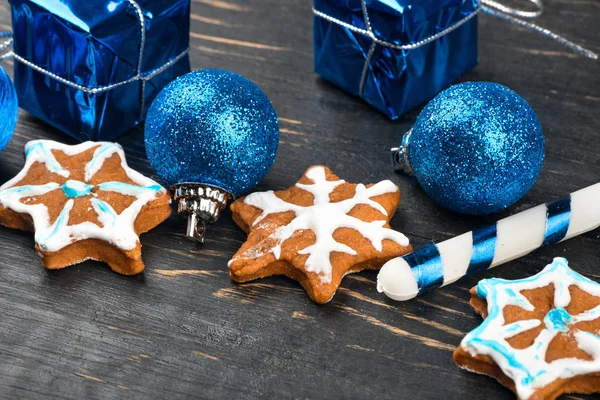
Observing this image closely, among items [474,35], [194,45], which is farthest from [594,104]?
[194,45]

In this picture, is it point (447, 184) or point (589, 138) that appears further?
point (589, 138)

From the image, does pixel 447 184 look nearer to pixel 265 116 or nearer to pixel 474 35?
pixel 265 116

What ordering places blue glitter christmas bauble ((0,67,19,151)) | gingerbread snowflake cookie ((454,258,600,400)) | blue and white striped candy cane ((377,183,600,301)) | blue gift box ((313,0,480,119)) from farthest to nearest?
blue gift box ((313,0,480,119)) < blue glitter christmas bauble ((0,67,19,151)) < blue and white striped candy cane ((377,183,600,301)) < gingerbread snowflake cookie ((454,258,600,400))

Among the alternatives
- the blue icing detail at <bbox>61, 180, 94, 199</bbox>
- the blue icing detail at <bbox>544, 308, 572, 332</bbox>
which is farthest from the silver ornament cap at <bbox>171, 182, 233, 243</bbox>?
the blue icing detail at <bbox>544, 308, 572, 332</bbox>

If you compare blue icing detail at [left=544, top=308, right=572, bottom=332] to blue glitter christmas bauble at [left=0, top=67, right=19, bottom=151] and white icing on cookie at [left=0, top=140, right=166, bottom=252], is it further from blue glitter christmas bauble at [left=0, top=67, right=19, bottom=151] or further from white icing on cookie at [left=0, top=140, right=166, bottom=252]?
blue glitter christmas bauble at [left=0, top=67, right=19, bottom=151]

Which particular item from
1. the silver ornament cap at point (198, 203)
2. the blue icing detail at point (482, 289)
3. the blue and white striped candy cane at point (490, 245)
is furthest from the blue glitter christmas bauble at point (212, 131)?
the blue icing detail at point (482, 289)

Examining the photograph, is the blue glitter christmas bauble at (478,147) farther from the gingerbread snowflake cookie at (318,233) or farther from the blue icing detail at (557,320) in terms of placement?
the blue icing detail at (557,320)
